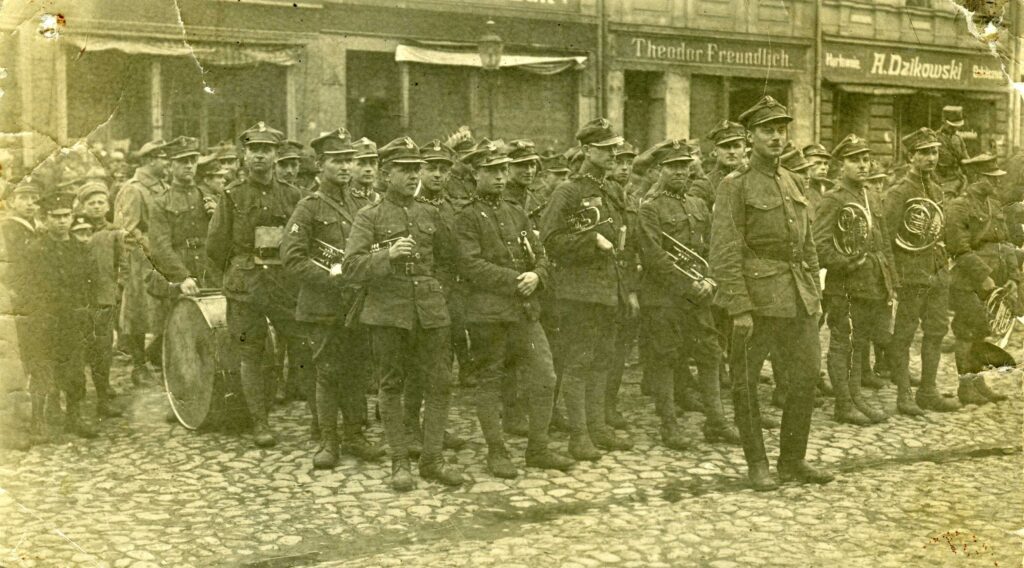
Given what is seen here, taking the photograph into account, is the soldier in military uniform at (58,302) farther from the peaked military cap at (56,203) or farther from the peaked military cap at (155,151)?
the peaked military cap at (155,151)

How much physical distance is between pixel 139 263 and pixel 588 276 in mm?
5231

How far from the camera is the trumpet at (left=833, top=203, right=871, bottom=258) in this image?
8180 mm

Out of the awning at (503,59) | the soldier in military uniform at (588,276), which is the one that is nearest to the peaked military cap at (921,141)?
the soldier in military uniform at (588,276)

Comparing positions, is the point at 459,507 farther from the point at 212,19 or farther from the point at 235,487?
the point at 212,19

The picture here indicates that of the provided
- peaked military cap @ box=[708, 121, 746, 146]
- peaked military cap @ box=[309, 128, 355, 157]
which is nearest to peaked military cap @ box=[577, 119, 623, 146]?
peaked military cap @ box=[708, 121, 746, 146]

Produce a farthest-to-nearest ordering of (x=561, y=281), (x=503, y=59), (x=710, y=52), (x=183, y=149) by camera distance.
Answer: (x=710, y=52) → (x=503, y=59) → (x=183, y=149) → (x=561, y=281)

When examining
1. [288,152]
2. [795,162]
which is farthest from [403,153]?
[795,162]

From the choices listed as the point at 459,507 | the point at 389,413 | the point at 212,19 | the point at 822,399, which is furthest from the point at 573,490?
the point at 212,19

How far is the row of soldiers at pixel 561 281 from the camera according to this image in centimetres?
643

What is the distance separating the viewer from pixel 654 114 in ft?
64.5

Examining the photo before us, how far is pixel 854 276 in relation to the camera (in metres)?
8.19

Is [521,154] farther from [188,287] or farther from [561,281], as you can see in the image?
[188,287]

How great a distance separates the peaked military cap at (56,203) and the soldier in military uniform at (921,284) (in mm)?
6570

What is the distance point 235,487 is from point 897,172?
12.8 metres
